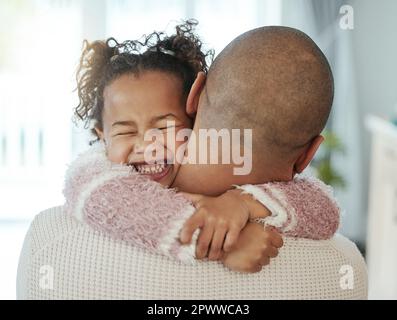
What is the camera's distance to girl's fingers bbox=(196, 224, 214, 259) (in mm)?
647

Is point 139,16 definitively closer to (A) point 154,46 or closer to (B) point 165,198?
(A) point 154,46

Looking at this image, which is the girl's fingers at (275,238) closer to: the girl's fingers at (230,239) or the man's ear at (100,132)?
the girl's fingers at (230,239)

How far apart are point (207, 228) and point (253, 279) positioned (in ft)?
0.24

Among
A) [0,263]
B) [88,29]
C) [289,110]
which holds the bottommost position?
[0,263]

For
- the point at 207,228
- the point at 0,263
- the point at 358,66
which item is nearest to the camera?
the point at 207,228

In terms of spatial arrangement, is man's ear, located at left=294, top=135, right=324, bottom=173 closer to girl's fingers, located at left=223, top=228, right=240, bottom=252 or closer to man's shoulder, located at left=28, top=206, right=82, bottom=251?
girl's fingers, located at left=223, top=228, right=240, bottom=252

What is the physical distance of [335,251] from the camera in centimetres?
71

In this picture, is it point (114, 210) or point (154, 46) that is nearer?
point (114, 210)

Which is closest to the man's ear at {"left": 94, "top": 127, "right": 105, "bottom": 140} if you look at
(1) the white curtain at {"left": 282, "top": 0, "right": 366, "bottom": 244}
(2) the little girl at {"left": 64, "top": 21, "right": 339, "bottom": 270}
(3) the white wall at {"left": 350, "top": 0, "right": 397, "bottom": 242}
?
(2) the little girl at {"left": 64, "top": 21, "right": 339, "bottom": 270}

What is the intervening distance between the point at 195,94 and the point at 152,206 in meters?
0.16

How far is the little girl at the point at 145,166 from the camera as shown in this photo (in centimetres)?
65

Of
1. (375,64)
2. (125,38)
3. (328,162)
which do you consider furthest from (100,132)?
(375,64)

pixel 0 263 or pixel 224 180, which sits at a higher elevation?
pixel 224 180

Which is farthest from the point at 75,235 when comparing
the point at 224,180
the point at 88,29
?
the point at 88,29
